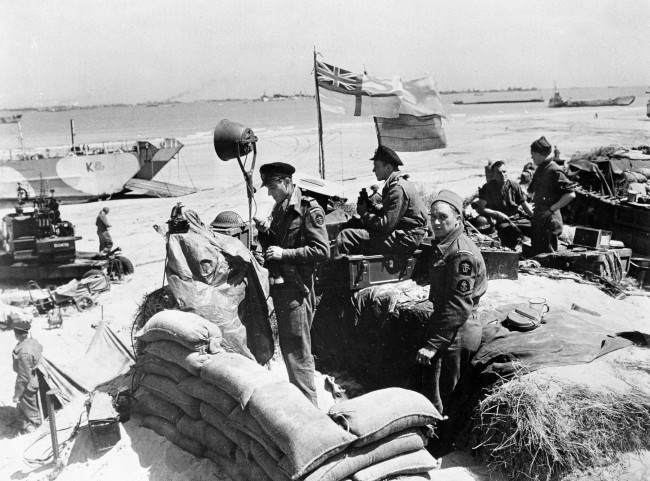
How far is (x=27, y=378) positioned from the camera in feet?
21.6

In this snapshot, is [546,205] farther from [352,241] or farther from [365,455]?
[365,455]

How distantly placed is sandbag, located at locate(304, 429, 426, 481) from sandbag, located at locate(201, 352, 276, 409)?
0.81 metres

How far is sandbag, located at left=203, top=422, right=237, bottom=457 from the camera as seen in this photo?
13.7 ft

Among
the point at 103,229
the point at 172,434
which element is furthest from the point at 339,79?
the point at 103,229

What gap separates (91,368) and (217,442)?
367 centimetres

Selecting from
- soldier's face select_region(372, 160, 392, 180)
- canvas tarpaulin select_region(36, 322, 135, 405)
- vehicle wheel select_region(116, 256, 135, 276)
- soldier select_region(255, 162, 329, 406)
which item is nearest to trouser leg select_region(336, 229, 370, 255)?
soldier's face select_region(372, 160, 392, 180)

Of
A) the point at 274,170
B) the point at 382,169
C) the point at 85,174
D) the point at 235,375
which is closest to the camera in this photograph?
the point at 235,375

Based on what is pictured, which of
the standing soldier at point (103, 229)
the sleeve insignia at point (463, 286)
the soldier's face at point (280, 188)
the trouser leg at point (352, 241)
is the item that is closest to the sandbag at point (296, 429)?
the sleeve insignia at point (463, 286)

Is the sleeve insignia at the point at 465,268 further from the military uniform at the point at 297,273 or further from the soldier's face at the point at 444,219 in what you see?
the military uniform at the point at 297,273

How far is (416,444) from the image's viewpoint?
3.83 meters

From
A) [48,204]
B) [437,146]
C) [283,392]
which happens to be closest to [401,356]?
[283,392]

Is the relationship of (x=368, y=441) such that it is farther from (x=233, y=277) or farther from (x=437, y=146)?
(x=437, y=146)

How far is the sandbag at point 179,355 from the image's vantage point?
455cm

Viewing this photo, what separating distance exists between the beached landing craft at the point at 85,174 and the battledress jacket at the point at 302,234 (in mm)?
19068
